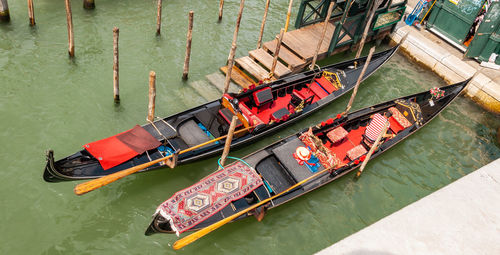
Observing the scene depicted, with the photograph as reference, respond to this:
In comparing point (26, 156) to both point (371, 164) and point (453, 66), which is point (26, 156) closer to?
point (371, 164)

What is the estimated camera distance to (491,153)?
12.6m

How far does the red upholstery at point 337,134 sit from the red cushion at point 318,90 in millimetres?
1879

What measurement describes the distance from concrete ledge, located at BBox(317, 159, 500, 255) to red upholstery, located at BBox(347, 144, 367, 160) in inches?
96.6

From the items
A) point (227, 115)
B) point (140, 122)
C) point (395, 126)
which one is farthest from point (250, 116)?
point (395, 126)

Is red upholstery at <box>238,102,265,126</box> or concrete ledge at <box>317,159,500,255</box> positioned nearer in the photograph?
concrete ledge at <box>317,159,500,255</box>

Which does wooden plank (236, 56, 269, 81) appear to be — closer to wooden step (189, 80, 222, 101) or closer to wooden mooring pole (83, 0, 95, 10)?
wooden step (189, 80, 222, 101)

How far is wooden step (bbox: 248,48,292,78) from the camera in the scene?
13221 mm

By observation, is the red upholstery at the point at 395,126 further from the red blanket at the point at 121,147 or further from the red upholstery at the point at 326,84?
the red blanket at the point at 121,147

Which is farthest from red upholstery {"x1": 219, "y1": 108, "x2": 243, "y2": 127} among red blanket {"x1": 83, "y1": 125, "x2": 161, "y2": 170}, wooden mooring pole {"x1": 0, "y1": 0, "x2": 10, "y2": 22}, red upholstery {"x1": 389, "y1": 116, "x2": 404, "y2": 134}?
wooden mooring pole {"x1": 0, "y1": 0, "x2": 10, "y2": 22}

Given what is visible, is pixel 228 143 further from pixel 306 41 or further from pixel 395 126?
pixel 306 41

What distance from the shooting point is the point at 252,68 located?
13336 millimetres

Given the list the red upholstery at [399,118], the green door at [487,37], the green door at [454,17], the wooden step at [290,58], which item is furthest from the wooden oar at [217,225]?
the green door at [454,17]

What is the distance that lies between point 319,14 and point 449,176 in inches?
334

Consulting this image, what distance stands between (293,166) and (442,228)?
12.2 ft
